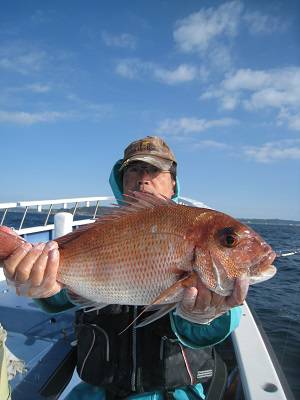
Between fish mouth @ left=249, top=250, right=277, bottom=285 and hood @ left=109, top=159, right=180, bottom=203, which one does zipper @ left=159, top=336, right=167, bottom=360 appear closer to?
fish mouth @ left=249, top=250, right=277, bottom=285

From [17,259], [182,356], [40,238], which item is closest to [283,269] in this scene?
[40,238]

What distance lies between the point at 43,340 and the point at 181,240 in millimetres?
3341

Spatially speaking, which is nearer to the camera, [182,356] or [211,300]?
[211,300]

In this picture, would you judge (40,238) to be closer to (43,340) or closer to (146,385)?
(43,340)

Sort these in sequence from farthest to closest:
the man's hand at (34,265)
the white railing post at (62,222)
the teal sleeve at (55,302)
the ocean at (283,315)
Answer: the white railing post at (62,222)
the ocean at (283,315)
the teal sleeve at (55,302)
the man's hand at (34,265)

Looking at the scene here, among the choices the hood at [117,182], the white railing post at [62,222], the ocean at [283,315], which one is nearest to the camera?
the hood at [117,182]

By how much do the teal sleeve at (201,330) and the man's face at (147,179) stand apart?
1102 millimetres

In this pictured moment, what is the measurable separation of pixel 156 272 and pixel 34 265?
77cm

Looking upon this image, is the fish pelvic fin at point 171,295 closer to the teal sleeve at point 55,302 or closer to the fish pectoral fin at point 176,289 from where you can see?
the fish pectoral fin at point 176,289

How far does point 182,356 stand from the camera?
107 inches

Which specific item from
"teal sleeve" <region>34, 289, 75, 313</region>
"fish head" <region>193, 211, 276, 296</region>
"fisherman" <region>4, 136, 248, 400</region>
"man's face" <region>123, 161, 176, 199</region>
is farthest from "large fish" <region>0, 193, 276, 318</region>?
"man's face" <region>123, 161, 176, 199</region>

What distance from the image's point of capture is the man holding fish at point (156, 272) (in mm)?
2141

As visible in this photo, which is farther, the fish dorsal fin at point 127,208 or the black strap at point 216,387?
the black strap at point 216,387

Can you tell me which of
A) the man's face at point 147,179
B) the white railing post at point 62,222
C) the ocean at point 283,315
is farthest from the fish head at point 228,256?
the white railing post at point 62,222
